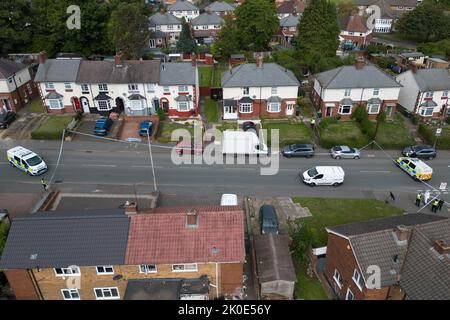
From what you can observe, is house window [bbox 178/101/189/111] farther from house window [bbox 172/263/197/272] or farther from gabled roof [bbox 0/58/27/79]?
house window [bbox 172/263/197/272]

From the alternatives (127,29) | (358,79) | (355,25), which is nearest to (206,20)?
(127,29)

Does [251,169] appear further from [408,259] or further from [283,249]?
[408,259]

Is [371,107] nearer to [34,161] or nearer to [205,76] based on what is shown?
[205,76]

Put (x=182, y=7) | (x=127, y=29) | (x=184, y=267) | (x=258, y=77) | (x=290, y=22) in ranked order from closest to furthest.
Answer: (x=184, y=267) → (x=258, y=77) → (x=127, y=29) → (x=290, y=22) → (x=182, y=7)

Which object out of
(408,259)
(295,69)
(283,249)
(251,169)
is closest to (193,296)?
(283,249)

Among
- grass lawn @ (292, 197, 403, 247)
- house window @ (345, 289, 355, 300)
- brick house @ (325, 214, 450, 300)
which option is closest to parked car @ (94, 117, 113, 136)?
grass lawn @ (292, 197, 403, 247)

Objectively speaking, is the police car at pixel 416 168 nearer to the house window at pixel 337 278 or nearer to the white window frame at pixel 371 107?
the white window frame at pixel 371 107
